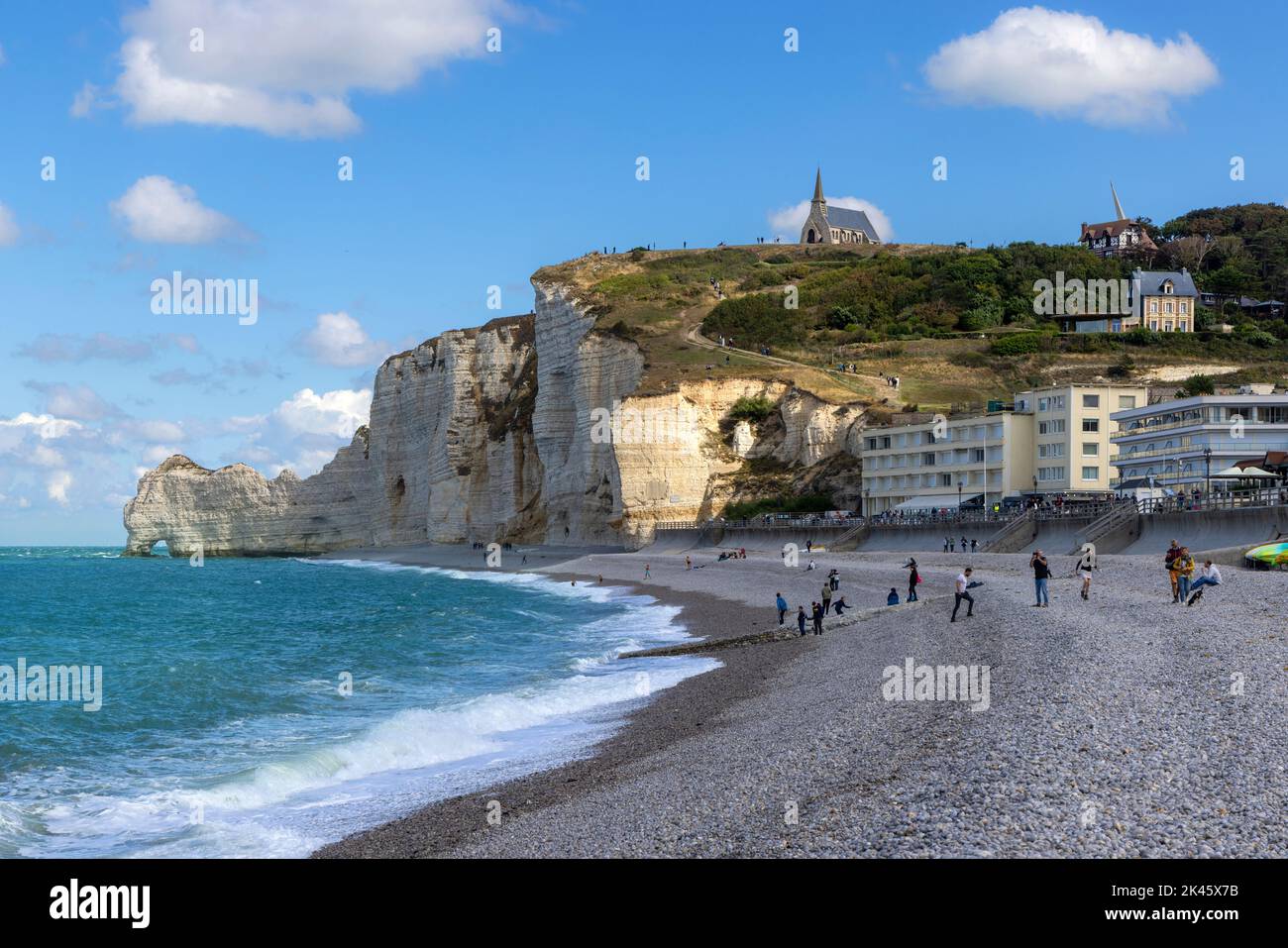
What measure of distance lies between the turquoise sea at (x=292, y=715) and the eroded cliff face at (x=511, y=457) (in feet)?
94.9

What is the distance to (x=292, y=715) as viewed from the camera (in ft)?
76.5

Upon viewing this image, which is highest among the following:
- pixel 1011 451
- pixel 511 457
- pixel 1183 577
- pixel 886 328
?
pixel 886 328

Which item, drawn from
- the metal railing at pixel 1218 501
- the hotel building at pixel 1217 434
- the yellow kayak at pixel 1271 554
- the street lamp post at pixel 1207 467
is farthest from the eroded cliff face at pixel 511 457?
the yellow kayak at pixel 1271 554

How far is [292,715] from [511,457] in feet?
244

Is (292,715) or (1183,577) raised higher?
(1183,577)

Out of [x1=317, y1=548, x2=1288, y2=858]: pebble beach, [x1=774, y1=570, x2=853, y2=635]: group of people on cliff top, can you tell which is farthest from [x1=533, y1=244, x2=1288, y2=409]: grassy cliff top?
[x1=317, y1=548, x2=1288, y2=858]: pebble beach

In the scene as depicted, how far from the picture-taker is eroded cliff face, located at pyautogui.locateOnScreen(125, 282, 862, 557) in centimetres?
7825

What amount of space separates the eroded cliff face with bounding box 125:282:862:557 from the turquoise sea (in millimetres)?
28914

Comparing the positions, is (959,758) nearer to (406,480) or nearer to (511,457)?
(511,457)

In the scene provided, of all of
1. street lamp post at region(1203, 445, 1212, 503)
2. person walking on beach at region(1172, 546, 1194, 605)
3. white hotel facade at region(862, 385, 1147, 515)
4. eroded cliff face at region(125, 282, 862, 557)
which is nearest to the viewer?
person walking on beach at region(1172, 546, 1194, 605)

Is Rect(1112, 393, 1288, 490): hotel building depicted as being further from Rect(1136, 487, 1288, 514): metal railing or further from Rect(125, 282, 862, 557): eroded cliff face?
Rect(125, 282, 862, 557): eroded cliff face

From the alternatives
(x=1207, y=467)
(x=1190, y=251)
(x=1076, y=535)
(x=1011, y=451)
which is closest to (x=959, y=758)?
(x=1076, y=535)
